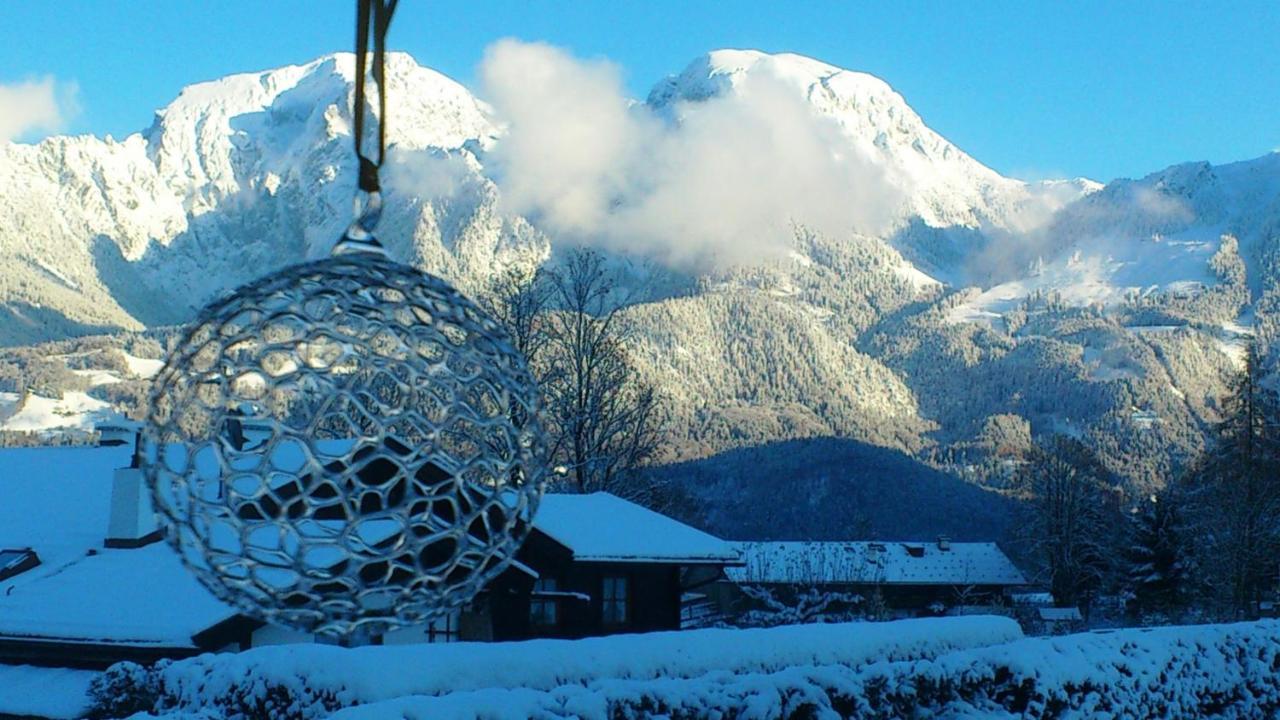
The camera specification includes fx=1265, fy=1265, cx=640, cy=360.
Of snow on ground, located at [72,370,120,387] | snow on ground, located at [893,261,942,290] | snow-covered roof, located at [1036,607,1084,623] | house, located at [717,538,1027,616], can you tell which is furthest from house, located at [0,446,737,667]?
snow on ground, located at [893,261,942,290]

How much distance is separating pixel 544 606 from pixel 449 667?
28.6ft

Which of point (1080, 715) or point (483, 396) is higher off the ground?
point (483, 396)

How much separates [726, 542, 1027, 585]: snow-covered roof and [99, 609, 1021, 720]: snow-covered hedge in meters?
27.4

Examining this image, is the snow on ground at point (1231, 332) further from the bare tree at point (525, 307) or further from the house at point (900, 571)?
the bare tree at point (525, 307)

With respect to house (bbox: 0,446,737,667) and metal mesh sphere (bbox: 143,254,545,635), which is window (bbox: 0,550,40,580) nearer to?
house (bbox: 0,446,737,667)

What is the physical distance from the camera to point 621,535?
621 inches

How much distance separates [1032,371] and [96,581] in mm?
129894

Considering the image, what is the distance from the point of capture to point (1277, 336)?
478 ft

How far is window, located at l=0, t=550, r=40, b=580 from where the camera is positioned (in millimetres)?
12320

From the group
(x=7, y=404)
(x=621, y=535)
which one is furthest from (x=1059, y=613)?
(x=7, y=404)

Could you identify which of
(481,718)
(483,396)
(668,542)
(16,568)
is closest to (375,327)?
(483,396)

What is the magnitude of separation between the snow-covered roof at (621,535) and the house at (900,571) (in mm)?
16450

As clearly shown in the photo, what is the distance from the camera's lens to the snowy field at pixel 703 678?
6.29m

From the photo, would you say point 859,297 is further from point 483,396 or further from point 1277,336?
point 483,396
